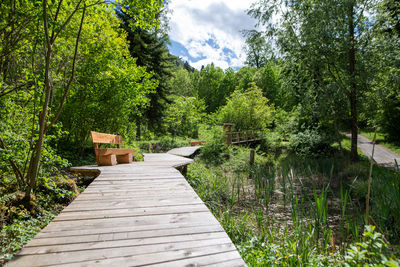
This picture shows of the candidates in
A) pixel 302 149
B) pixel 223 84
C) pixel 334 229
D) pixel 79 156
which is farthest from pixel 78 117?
pixel 223 84

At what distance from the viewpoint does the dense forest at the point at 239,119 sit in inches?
→ 100.0

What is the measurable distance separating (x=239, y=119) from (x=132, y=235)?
15155 millimetres

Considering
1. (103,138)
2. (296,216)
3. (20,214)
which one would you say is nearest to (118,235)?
(20,214)

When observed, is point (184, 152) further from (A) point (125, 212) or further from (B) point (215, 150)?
(A) point (125, 212)

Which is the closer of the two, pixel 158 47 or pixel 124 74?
pixel 124 74

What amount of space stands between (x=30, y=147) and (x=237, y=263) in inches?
130

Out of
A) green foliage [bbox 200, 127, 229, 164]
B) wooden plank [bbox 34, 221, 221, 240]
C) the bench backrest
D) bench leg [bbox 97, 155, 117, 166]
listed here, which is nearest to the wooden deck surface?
green foliage [bbox 200, 127, 229, 164]

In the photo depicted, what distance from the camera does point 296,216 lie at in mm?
2578

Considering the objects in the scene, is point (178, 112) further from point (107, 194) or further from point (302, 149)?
point (107, 194)

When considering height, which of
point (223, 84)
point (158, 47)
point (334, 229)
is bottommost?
point (334, 229)


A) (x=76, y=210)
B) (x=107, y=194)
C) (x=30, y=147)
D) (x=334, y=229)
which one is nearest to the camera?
(x=76, y=210)

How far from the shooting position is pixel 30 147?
297 cm

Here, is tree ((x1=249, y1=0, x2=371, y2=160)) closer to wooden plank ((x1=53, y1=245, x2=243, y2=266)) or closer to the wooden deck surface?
the wooden deck surface

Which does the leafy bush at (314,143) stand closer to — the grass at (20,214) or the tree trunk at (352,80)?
the tree trunk at (352,80)
